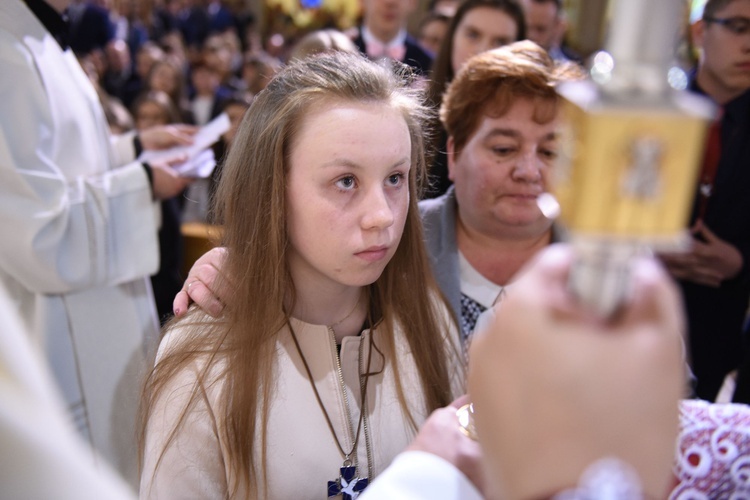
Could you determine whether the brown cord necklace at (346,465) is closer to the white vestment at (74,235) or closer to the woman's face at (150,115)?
the white vestment at (74,235)

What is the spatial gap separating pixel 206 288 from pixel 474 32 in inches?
73.1

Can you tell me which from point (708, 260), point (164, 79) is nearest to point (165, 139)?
point (708, 260)

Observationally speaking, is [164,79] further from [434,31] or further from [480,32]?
[480,32]

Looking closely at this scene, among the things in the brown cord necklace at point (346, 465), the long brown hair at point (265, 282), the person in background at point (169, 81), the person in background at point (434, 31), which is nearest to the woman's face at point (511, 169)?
the long brown hair at point (265, 282)

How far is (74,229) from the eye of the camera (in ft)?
6.20

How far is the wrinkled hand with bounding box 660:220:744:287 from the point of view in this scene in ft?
6.82

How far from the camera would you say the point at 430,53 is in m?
4.03

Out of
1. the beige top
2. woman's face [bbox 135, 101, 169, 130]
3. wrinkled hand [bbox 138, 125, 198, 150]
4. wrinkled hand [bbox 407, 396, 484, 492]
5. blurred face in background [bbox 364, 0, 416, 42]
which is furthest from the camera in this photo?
woman's face [bbox 135, 101, 169, 130]

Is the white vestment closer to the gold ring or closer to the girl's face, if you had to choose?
the girl's face

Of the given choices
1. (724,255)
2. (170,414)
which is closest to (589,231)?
(170,414)

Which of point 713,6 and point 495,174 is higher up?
point 713,6

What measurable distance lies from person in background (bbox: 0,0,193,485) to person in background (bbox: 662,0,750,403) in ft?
5.53

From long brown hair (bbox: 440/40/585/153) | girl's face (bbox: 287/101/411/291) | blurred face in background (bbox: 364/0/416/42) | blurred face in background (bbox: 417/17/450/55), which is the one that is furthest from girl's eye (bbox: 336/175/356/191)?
blurred face in background (bbox: 417/17/450/55)

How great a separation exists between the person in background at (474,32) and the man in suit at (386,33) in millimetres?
813
